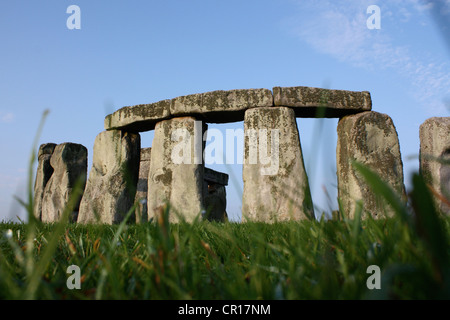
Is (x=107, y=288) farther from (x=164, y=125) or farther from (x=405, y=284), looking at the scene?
(x=164, y=125)

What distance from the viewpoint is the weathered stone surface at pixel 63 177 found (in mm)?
8773

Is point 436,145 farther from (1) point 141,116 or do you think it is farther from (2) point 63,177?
(2) point 63,177

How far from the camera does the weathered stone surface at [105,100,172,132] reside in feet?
22.1

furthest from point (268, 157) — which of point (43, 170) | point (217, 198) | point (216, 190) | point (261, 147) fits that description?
point (43, 170)

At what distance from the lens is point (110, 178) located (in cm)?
709

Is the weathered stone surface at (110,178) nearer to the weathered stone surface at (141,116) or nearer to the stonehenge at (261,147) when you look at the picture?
the stonehenge at (261,147)

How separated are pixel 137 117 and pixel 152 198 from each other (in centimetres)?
149

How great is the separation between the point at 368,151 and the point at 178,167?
122 inches

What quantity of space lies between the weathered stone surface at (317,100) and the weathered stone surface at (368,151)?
172mm

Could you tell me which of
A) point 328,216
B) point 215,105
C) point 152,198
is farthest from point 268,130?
point 328,216

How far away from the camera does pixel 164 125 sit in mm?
6730

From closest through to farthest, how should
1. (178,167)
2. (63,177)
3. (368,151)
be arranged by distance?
1. (368,151)
2. (178,167)
3. (63,177)

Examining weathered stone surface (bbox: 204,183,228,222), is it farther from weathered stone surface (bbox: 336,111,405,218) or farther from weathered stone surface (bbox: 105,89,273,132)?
weathered stone surface (bbox: 336,111,405,218)

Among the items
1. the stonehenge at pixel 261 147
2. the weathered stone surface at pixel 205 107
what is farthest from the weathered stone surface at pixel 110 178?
the weathered stone surface at pixel 205 107
